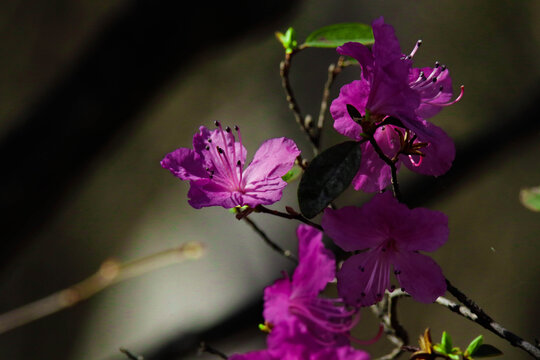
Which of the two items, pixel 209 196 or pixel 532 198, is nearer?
pixel 209 196

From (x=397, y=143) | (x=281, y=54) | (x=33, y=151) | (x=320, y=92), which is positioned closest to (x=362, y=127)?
(x=397, y=143)

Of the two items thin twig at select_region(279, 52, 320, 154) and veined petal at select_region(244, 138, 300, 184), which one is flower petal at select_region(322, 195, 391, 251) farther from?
thin twig at select_region(279, 52, 320, 154)

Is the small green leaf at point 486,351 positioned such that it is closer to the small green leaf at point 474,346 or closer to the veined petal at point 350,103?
the small green leaf at point 474,346

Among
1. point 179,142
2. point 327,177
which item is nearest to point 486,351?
point 327,177

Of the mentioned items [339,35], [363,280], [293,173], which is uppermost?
[339,35]

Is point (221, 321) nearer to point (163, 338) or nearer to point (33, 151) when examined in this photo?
point (163, 338)

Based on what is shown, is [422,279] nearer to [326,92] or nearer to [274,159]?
[274,159]
